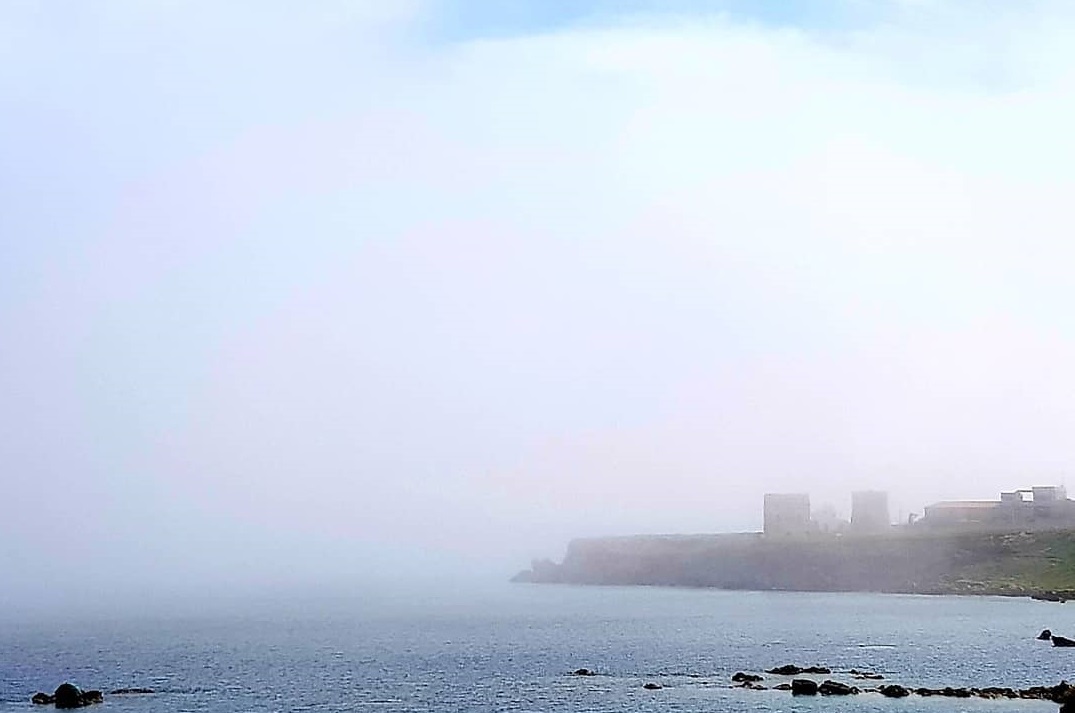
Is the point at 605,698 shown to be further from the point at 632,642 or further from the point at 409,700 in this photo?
the point at 632,642

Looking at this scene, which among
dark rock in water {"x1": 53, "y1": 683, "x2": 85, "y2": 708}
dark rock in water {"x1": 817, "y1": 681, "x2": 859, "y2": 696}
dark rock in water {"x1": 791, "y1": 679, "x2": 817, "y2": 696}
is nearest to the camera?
dark rock in water {"x1": 817, "y1": 681, "x2": 859, "y2": 696}

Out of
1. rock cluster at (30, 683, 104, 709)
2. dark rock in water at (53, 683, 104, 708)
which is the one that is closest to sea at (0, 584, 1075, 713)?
rock cluster at (30, 683, 104, 709)

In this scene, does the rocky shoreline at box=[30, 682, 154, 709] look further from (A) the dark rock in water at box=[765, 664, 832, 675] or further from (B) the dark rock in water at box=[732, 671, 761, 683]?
(A) the dark rock in water at box=[765, 664, 832, 675]

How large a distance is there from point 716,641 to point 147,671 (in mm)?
70187

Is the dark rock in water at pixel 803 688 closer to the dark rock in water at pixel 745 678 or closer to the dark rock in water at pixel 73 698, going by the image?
the dark rock in water at pixel 745 678

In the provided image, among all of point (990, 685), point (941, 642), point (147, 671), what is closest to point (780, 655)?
point (941, 642)

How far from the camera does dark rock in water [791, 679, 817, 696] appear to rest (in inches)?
4128

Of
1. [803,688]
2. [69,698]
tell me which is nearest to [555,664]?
[803,688]

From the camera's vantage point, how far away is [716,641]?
6422 inches

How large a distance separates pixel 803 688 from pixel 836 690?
8.88 feet

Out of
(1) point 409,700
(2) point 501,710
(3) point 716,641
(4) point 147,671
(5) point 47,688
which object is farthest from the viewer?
(3) point 716,641

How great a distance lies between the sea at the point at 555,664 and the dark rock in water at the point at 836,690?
1.83 m

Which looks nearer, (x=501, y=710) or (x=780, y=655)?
(x=501, y=710)

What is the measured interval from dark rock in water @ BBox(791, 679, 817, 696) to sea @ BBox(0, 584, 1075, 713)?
114cm
